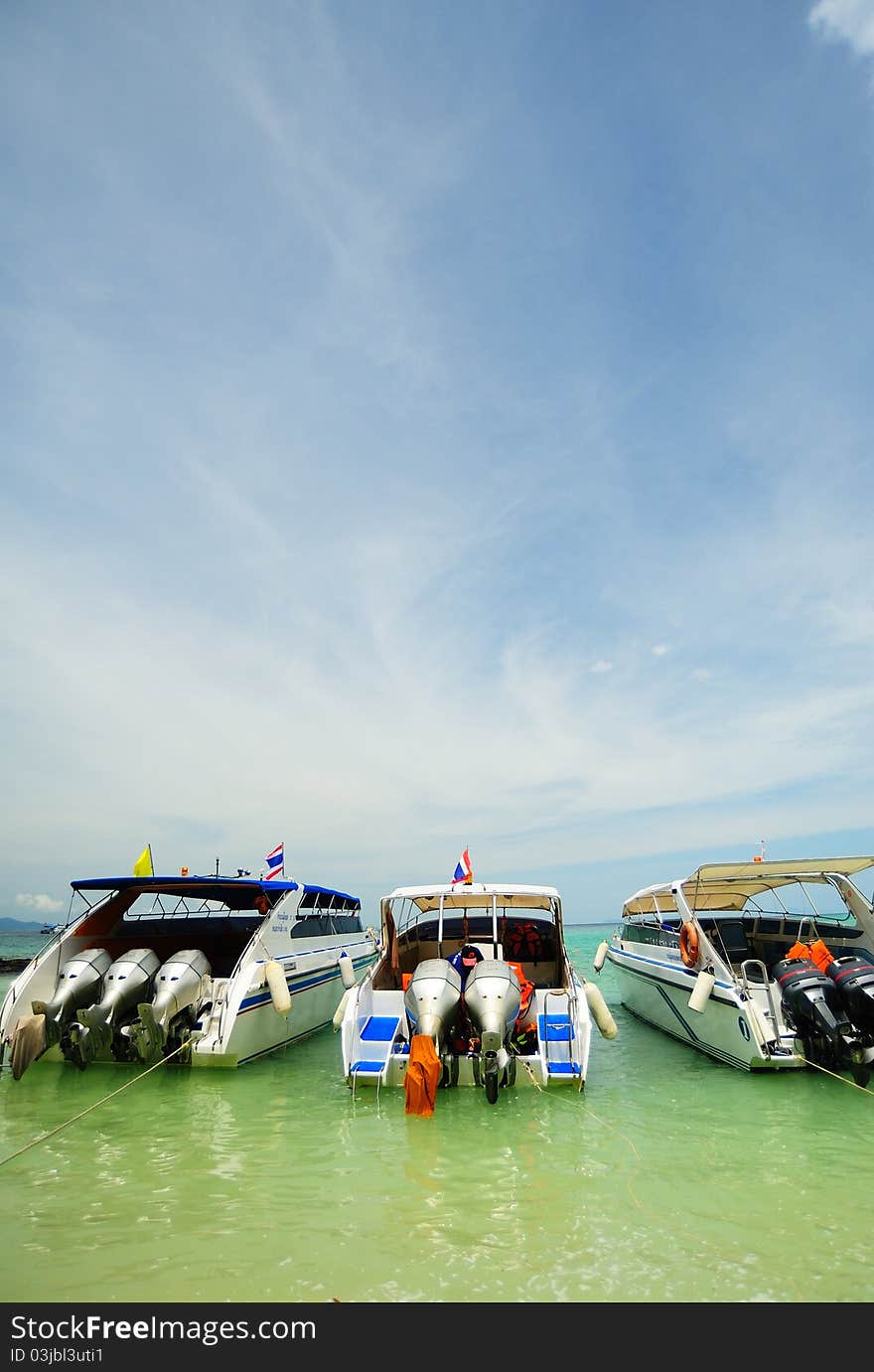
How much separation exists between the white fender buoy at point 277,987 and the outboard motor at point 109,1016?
5.54 feet

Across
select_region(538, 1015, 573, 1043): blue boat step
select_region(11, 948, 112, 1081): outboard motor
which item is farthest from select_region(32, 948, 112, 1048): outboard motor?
select_region(538, 1015, 573, 1043): blue boat step

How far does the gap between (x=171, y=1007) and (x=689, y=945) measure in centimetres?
776

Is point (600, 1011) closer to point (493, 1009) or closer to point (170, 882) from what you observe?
point (493, 1009)

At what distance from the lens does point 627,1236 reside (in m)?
4.72

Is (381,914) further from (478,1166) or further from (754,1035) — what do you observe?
(754,1035)

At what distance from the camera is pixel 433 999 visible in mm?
7938

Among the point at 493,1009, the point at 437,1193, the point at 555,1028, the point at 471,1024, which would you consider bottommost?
the point at 437,1193

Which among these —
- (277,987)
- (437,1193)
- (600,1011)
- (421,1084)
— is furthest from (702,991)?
(277,987)

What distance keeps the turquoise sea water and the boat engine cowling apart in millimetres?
850

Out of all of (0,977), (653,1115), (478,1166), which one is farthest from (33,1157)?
(0,977)

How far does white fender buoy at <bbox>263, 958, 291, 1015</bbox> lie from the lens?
9.62m

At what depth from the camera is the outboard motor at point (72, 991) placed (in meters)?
9.20

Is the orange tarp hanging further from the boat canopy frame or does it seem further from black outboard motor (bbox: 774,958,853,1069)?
the boat canopy frame

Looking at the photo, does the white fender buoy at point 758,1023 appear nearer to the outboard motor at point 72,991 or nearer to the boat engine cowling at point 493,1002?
the boat engine cowling at point 493,1002
